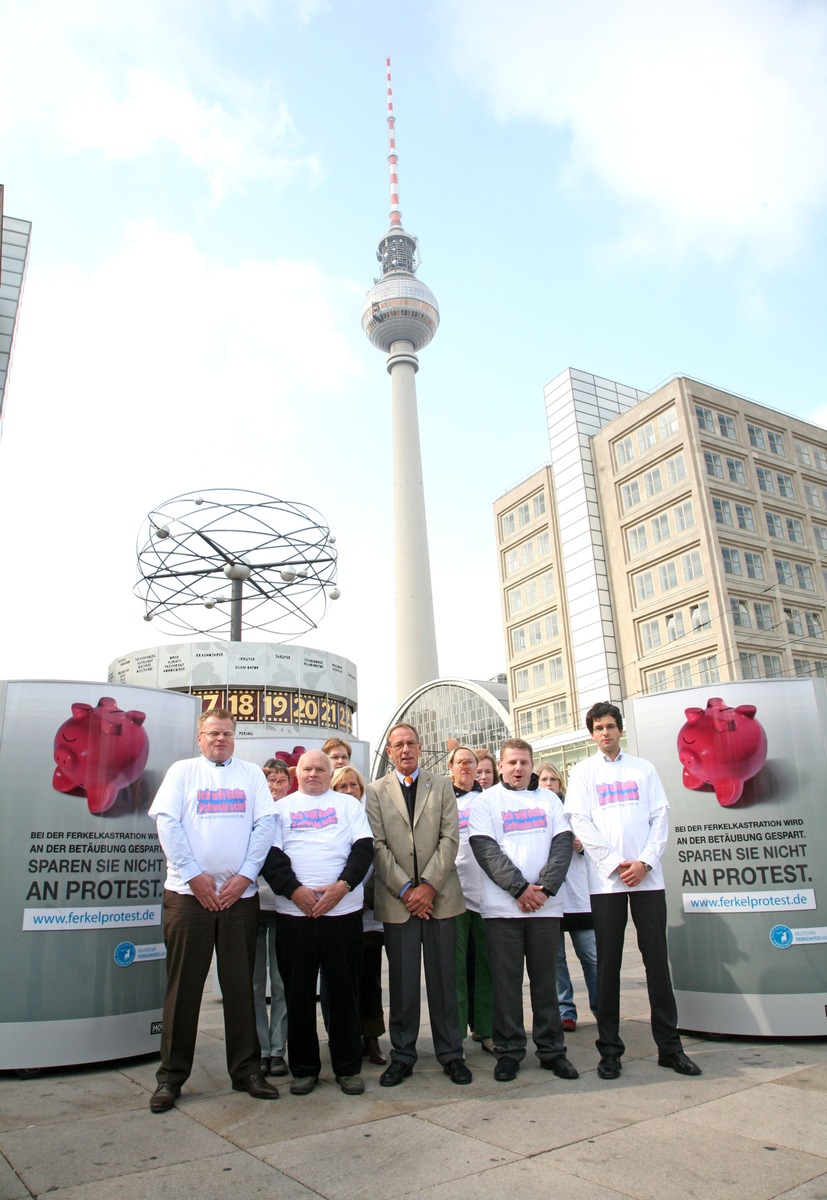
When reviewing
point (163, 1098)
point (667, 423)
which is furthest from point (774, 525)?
point (163, 1098)

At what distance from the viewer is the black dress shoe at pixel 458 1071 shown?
208 inches

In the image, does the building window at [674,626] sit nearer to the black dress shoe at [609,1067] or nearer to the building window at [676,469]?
the building window at [676,469]

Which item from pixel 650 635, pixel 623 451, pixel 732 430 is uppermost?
pixel 623 451

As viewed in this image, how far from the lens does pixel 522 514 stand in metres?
55.9

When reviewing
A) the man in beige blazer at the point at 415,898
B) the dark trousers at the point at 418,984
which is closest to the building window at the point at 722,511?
the man in beige blazer at the point at 415,898

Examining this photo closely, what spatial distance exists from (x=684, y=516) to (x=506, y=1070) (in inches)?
1636

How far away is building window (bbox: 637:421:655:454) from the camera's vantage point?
1850 inches

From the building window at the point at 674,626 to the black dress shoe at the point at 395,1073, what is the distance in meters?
40.1

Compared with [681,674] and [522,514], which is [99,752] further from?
[522,514]

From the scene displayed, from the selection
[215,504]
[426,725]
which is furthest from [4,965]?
[426,725]

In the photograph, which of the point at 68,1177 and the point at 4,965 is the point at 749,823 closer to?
the point at 68,1177

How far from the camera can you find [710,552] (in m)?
41.9

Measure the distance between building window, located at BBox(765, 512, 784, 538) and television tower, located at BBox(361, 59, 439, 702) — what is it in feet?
133

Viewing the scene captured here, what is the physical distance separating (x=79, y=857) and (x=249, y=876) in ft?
5.06
